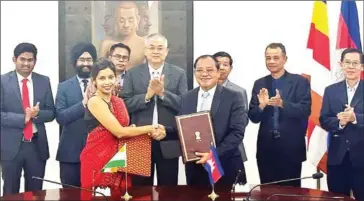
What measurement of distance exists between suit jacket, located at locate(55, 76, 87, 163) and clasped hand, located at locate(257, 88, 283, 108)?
5.58 ft

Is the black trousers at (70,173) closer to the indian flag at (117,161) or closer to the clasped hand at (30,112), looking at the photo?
the clasped hand at (30,112)

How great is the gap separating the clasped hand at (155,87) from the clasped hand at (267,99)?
0.94 meters

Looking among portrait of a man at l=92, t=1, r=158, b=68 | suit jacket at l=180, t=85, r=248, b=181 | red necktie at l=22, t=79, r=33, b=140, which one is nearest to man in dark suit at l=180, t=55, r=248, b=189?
suit jacket at l=180, t=85, r=248, b=181

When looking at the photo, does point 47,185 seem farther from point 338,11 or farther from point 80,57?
point 338,11

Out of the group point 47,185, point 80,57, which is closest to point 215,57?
point 80,57

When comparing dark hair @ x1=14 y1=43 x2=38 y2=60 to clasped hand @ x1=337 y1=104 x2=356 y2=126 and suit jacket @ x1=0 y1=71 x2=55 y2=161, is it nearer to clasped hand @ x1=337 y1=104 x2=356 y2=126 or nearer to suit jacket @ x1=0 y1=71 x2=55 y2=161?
suit jacket @ x1=0 y1=71 x2=55 y2=161

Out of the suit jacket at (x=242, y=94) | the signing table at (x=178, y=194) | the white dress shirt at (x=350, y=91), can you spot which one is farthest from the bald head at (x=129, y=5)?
the white dress shirt at (x=350, y=91)

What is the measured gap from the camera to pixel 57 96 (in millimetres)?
5312

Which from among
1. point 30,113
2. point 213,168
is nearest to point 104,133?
point 213,168

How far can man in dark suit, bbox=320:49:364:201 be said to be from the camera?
5148mm

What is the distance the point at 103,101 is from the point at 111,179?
645mm

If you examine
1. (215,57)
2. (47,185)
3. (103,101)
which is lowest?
(47,185)

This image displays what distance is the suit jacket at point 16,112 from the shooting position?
17.2 feet

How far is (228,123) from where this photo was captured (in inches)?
193
